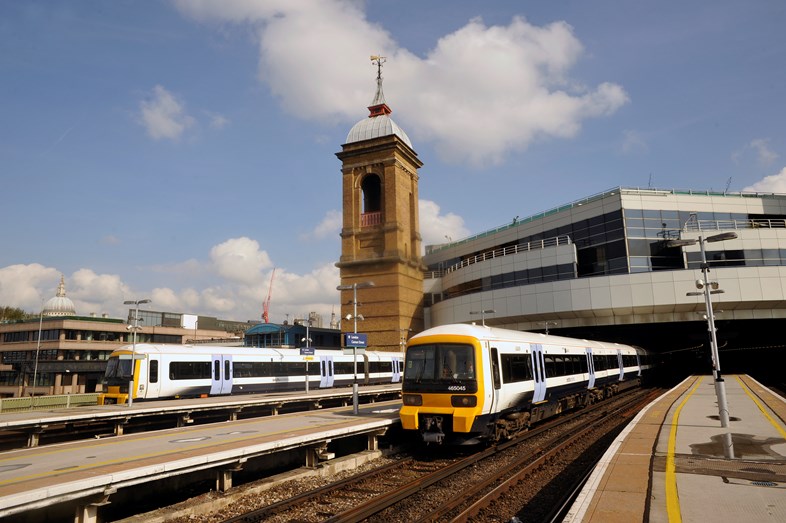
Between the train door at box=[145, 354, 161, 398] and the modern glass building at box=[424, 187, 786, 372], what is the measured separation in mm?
26089

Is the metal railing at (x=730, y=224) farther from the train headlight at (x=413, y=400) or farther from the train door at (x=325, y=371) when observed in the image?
the train headlight at (x=413, y=400)

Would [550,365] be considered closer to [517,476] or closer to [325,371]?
[517,476]

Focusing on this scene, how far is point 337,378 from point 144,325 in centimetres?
5427

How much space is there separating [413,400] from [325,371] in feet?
68.8

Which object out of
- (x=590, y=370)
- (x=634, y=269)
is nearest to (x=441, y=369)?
(x=590, y=370)

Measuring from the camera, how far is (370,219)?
57.2 metres

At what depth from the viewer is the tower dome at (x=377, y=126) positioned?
57.3 metres

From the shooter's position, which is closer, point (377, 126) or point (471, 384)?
point (471, 384)

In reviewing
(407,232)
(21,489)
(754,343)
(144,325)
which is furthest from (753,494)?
(144,325)

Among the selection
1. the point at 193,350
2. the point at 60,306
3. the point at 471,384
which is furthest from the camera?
the point at 60,306

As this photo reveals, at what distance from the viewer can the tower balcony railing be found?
186ft

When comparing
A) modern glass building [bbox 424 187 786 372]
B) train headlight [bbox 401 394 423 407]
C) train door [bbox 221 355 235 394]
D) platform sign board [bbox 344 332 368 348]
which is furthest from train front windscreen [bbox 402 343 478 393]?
modern glass building [bbox 424 187 786 372]

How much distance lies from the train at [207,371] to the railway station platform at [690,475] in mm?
11324

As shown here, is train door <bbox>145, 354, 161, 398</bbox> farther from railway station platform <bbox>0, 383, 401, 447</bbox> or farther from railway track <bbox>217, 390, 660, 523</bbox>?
railway track <bbox>217, 390, 660, 523</bbox>
